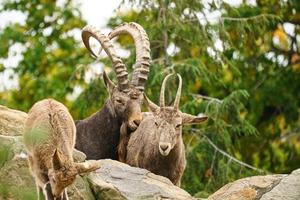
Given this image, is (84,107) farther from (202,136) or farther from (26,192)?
(26,192)

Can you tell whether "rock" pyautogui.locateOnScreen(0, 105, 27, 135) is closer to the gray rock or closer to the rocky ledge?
the rocky ledge

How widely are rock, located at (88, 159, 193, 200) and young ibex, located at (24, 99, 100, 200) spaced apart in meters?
0.86

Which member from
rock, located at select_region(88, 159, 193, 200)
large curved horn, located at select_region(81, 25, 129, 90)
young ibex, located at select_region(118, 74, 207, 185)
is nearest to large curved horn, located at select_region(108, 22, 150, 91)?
large curved horn, located at select_region(81, 25, 129, 90)

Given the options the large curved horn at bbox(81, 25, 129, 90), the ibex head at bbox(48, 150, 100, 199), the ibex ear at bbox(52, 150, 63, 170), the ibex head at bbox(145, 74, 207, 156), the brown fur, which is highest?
the ibex ear at bbox(52, 150, 63, 170)

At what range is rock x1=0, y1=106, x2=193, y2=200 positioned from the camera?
993 centimetres

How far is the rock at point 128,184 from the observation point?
1025 centimetres

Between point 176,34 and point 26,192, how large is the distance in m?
13.9

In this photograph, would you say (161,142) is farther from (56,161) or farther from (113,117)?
(56,161)

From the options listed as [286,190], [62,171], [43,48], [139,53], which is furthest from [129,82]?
[43,48]

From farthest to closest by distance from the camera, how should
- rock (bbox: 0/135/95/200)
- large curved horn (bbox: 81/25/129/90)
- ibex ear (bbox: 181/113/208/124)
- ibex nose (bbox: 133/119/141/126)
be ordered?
1. large curved horn (bbox: 81/25/129/90)
2. ibex nose (bbox: 133/119/141/126)
3. ibex ear (bbox: 181/113/208/124)
4. rock (bbox: 0/135/95/200)

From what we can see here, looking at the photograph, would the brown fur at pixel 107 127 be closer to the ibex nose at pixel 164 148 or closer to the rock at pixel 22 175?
the ibex nose at pixel 164 148

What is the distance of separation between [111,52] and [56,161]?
629 centimetres

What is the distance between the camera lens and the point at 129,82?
14.2 meters

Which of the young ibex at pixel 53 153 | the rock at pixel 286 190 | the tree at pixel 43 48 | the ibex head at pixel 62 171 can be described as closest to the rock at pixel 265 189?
the rock at pixel 286 190
